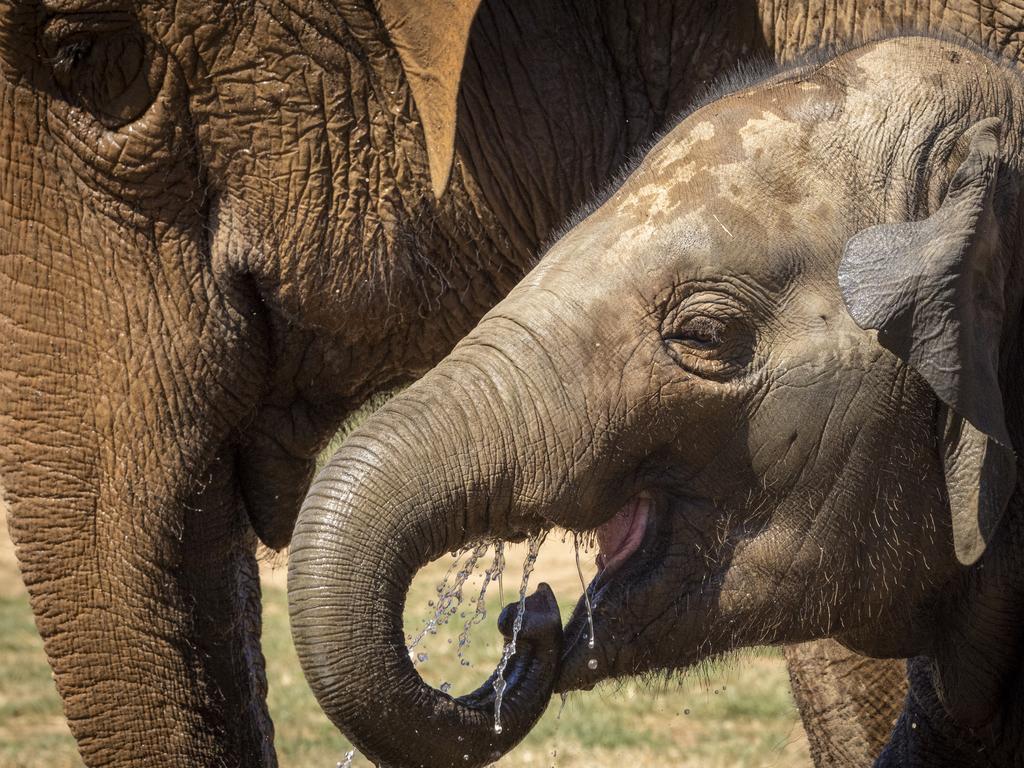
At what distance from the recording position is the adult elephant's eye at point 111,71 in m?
3.75

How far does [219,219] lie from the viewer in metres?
3.88

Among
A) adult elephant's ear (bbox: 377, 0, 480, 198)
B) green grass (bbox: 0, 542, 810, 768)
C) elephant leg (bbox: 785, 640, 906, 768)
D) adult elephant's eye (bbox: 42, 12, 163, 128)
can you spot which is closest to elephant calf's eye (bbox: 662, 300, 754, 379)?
adult elephant's ear (bbox: 377, 0, 480, 198)

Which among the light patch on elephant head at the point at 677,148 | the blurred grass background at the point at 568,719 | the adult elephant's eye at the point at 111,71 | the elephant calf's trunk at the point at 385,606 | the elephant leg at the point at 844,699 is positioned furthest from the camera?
the blurred grass background at the point at 568,719

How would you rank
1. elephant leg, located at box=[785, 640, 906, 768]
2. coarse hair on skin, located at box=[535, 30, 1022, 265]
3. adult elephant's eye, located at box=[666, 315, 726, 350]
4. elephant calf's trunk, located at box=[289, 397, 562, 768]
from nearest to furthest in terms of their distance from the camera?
elephant calf's trunk, located at box=[289, 397, 562, 768] → adult elephant's eye, located at box=[666, 315, 726, 350] → coarse hair on skin, located at box=[535, 30, 1022, 265] → elephant leg, located at box=[785, 640, 906, 768]

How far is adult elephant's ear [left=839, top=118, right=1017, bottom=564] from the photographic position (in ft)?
9.20

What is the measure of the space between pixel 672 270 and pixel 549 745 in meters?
3.00

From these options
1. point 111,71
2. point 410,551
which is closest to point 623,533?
point 410,551

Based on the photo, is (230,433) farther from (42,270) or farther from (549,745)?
(549,745)

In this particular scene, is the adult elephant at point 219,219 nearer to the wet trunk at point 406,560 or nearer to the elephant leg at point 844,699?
the wet trunk at point 406,560

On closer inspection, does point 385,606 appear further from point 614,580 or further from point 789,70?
point 789,70

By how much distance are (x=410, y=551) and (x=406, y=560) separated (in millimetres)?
13

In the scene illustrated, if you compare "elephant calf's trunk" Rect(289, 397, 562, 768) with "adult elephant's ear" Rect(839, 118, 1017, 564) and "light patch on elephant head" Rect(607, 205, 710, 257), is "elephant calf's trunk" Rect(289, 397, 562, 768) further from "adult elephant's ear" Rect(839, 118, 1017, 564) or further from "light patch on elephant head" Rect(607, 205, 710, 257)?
"adult elephant's ear" Rect(839, 118, 1017, 564)

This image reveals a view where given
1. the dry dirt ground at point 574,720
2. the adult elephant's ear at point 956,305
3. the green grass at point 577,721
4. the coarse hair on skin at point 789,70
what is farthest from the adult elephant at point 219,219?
the green grass at point 577,721

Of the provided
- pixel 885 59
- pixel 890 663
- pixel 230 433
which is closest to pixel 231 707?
pixel 230 433
